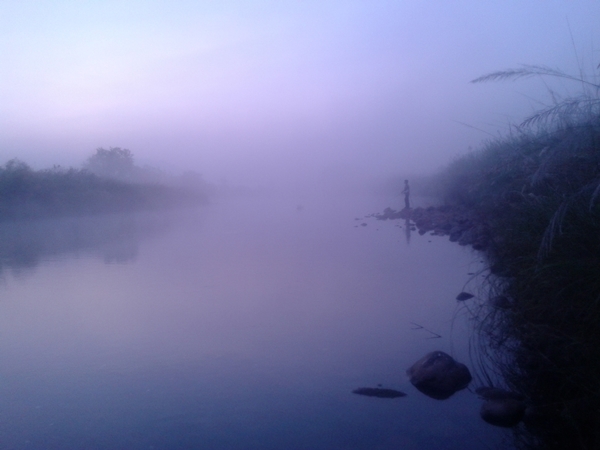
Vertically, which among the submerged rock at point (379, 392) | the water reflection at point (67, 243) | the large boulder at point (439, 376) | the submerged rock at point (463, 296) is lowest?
the submerged rock at point (379, 392)

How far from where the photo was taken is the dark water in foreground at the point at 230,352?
5.02 meters

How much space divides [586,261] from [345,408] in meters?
2.74

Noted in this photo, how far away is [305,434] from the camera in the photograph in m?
4.93

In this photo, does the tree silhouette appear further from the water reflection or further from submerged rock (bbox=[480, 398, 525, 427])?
submerged rock (bbox=[480, 398, 525, 427])

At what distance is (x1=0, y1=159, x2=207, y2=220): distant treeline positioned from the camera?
35344 millimetres

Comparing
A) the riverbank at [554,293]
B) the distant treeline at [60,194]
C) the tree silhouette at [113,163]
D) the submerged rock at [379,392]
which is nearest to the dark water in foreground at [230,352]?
the submerged rock at [379,392]

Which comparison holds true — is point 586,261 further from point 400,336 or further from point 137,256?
point 137,256

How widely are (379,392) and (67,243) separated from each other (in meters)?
17.4

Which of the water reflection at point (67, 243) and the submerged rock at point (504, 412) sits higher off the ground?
the water reflection at point (67, 243)

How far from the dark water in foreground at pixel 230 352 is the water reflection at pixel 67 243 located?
1092 mm

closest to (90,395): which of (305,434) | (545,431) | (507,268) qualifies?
(305,434)

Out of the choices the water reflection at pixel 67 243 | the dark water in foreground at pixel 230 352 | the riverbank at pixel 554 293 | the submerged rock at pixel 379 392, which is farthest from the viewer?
the water reflection at pixel 67 243

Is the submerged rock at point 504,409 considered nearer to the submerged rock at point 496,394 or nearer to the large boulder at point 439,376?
the submerged rock at point 496,394

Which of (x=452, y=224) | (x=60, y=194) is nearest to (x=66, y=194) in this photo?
(x=60, y=194)
